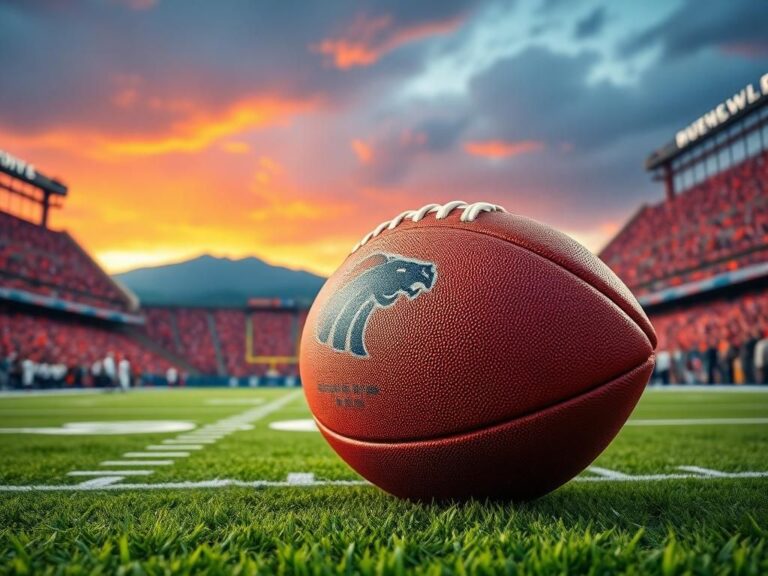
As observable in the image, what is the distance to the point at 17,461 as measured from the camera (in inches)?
161

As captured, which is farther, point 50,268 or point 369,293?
point 50,268

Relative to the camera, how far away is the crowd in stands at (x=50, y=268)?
28938 millimetres

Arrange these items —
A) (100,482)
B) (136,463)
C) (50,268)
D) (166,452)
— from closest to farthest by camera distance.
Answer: (100,482)
(136,463)
(166,452)
(50,268)

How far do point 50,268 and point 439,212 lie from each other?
34.1 meters

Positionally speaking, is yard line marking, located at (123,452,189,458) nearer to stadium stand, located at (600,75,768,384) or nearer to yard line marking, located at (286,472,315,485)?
yard line marking, located at (286,472,315,485)

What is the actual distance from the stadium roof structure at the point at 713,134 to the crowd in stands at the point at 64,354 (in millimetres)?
29774

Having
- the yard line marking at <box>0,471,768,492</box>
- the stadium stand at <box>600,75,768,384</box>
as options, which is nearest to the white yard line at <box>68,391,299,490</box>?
the yard line marking at <box>0,471,768,492</box>

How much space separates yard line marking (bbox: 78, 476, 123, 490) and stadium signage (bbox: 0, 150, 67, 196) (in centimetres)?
3498

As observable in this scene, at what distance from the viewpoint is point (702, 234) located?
2889 centimetres

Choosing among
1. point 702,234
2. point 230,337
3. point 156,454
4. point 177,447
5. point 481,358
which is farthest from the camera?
point 230,337

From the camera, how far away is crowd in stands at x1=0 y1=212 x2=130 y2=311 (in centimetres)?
2894

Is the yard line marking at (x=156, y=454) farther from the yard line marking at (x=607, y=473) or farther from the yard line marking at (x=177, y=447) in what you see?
the yard line marking at (x=607, y=473)

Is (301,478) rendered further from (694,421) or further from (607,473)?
(694,421)

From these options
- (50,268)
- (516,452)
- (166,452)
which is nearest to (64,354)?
(50,268)
